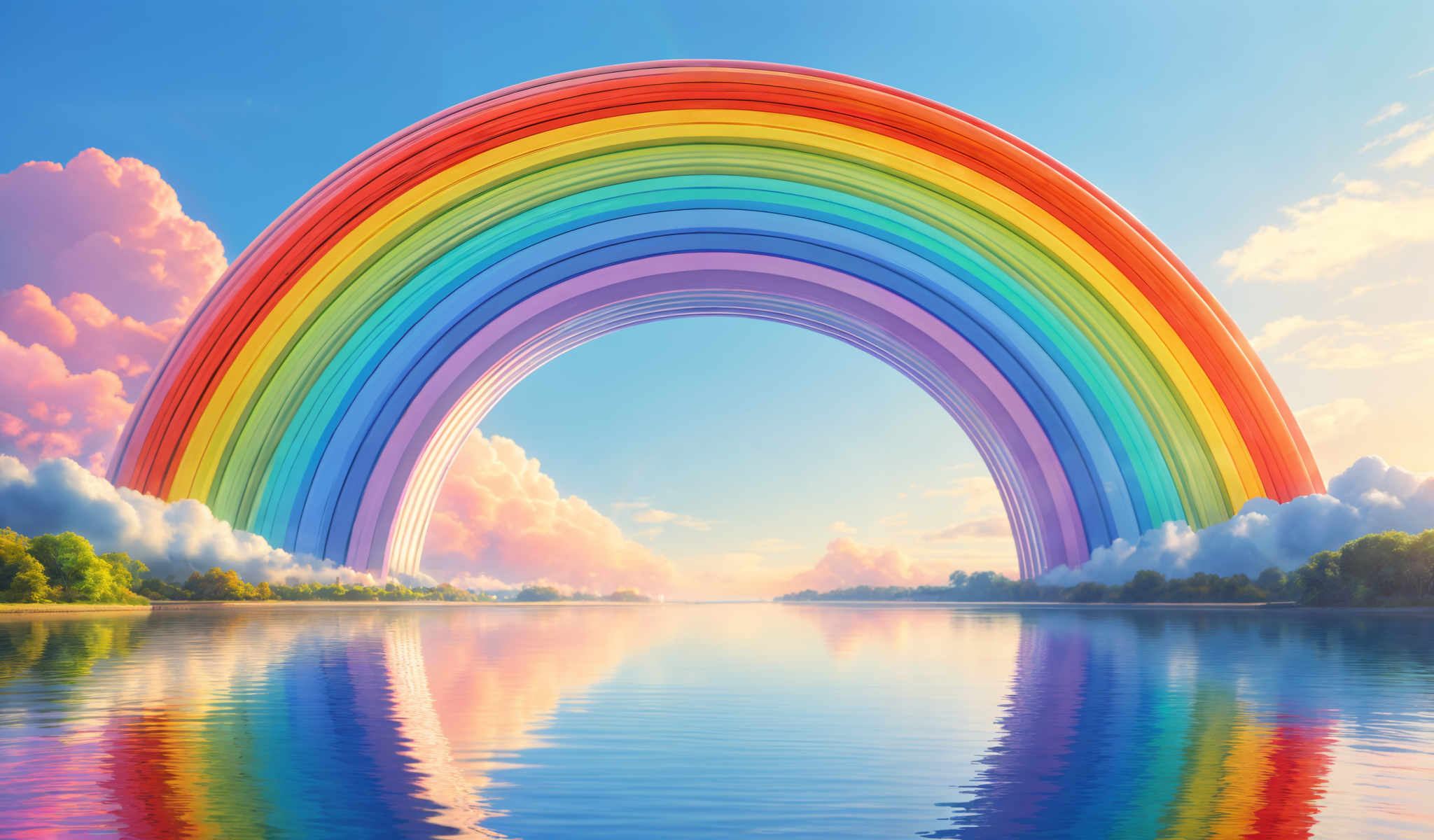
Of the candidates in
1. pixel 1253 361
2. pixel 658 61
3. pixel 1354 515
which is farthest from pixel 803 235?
pixel 1354 515

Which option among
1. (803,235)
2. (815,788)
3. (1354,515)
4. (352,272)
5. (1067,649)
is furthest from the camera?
(803,235)

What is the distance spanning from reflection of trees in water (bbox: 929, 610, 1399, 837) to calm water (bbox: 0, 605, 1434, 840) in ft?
0.12

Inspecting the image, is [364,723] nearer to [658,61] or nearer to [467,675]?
[467,675]

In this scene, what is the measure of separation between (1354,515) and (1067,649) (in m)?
18.6

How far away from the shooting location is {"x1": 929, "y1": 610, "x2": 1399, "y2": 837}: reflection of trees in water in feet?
17.7

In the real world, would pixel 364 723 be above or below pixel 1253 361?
below

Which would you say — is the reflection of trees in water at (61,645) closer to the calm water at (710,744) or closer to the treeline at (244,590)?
the calm water at (710,744)

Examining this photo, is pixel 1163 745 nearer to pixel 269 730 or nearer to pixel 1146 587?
pixel 269 730

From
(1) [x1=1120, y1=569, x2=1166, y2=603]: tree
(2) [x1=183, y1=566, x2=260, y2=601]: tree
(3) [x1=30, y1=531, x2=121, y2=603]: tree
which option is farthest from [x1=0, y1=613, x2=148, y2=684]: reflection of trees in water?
(1) [x1=1120, y1=569, x2=1166, y2=603]: tree

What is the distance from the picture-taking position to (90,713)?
859 cm

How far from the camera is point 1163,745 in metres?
7.51

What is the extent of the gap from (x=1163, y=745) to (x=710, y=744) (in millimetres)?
4063

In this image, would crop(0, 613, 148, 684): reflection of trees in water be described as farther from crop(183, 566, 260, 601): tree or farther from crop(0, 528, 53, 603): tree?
crop(183, 566, 260, 601): tree

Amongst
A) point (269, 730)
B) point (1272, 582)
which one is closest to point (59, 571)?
point (269, 730)
